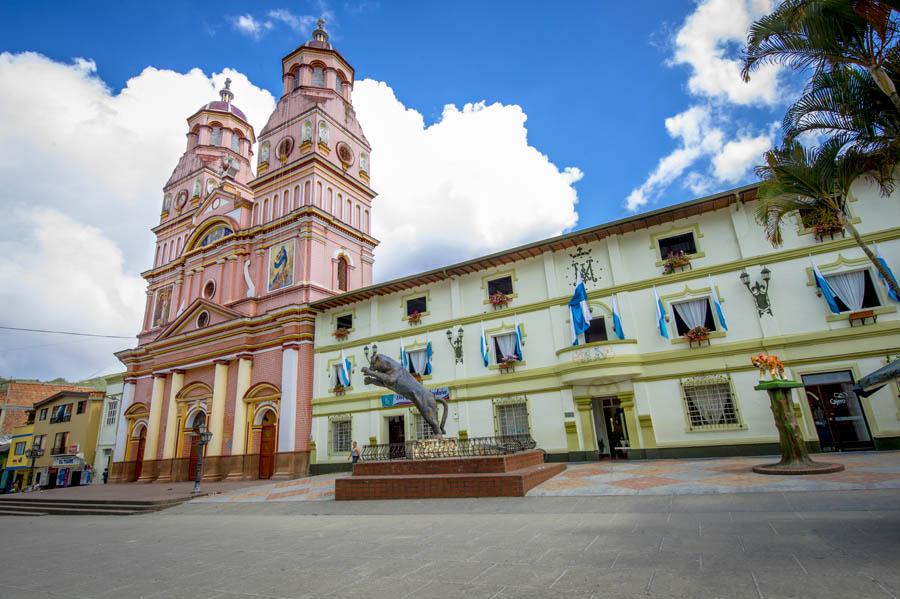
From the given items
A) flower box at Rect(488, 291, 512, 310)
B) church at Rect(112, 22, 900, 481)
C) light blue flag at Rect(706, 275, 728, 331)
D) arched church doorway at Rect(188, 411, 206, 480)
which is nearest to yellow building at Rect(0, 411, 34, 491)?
church at Rect(112, 22, 900, 481)

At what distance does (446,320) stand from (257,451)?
13398mm

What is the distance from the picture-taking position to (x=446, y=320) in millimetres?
23031

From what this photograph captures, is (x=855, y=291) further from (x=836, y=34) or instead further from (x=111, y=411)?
(x=111, y=411)

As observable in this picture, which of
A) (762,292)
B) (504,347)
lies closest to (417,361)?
(504,347)

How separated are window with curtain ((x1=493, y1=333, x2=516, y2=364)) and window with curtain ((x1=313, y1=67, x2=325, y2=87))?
2514 centimetres

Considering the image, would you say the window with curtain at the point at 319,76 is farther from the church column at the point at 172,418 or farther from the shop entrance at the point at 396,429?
the shop entrance at the point at 396,429

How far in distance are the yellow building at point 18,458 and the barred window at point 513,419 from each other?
155 feet

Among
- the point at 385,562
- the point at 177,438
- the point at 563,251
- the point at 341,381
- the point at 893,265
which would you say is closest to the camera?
the point at 385,562

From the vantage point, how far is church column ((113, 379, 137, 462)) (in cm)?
3231

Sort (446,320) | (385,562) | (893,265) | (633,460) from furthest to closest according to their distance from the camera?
(446,320) → (633,460) → (893,265) → (385,562)

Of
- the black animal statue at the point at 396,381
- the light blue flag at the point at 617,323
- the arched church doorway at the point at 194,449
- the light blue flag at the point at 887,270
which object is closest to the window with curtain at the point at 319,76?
the arched church doorway at the point at 194,449

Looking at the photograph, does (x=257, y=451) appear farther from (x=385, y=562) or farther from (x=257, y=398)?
(x=385, y=562)

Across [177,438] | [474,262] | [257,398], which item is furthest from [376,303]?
[177,438]

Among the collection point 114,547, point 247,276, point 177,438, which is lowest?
point 114,547
